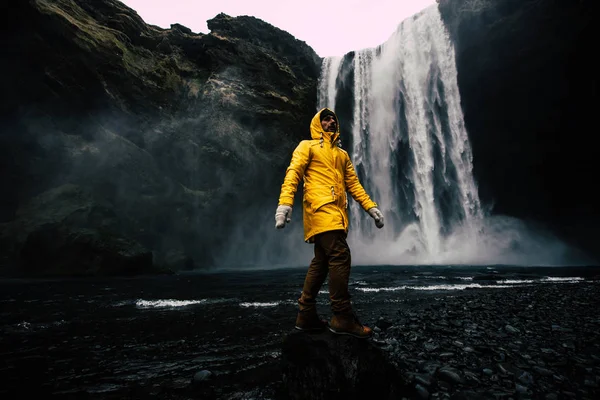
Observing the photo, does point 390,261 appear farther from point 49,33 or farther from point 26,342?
point 49,33

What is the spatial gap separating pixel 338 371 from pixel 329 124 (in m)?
2.82

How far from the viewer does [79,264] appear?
2192 centimetres

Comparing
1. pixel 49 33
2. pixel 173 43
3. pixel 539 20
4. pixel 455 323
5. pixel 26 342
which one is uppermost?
pixel 173 43

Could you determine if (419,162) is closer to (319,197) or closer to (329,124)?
(329,124)

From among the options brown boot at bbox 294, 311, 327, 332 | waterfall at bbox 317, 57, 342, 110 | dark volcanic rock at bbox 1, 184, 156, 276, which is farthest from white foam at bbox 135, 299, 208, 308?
waterfall at bbox 317, 57, 342, 110

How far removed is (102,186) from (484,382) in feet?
106

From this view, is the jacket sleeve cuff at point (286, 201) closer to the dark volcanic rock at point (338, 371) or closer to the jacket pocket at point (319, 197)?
the jacket pocket at point (319, 197)

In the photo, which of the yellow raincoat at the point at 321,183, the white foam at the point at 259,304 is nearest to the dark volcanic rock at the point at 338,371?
the yellow raincoat at the point at 321,183

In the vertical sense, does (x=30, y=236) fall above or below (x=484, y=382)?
above

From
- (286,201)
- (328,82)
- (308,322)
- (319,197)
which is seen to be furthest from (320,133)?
(328,82)

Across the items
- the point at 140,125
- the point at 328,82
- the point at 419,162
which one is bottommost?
the point at 419,162

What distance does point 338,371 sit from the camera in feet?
9.43

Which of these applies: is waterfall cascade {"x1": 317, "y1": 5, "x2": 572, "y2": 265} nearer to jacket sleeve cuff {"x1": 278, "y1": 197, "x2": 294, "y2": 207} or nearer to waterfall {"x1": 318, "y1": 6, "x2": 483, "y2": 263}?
waterfall {"x1": 318, "y1": 6, "x2": 483, "y2": 263}

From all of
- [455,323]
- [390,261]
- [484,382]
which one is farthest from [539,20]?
[484,382]
